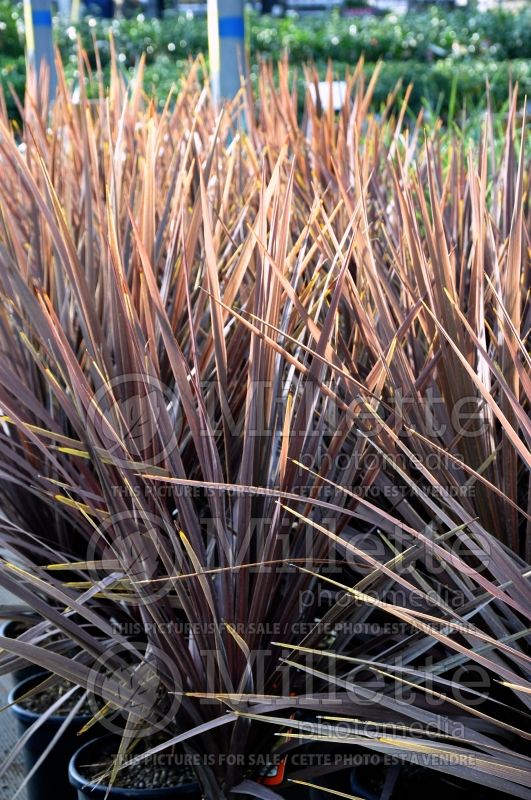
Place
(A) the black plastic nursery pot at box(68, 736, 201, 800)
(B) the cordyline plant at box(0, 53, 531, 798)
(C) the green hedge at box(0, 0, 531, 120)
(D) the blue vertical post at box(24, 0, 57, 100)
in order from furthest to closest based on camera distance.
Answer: (C) the green hedge at box(0, 0, 531, 120)
(D) the blue vertical post at box(24, 0, 57, 100)
(A) the black plastic nursery pot at box(68, 736, 201, 800)
(B) the cordyline plant at box(0, 53, 531, 798)

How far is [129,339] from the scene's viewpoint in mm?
1184

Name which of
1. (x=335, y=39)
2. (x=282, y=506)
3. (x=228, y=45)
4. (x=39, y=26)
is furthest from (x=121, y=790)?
(x=335, y=39)

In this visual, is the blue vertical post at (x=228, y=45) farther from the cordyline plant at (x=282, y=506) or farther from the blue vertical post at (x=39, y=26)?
the cordyline plant at (x=282, y=506)

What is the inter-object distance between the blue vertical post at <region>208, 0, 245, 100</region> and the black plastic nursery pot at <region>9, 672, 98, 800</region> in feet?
7.12

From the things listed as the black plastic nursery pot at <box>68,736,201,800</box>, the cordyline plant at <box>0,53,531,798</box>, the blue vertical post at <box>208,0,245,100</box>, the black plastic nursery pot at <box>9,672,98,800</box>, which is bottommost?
the black plastic nursery pot at <box>9,672,98,800</box>

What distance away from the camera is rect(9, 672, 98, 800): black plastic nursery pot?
136cm

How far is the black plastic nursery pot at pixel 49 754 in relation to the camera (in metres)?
1.36

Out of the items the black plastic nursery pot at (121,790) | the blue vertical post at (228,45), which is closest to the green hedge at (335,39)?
the blue vertical post at (228,45)

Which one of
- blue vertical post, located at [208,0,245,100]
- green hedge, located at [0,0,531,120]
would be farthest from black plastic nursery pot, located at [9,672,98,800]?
green hedge, located at [0,0,531,120]

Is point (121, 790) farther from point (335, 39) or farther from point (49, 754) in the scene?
point (335, 39)

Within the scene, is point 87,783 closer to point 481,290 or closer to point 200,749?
point 200,749

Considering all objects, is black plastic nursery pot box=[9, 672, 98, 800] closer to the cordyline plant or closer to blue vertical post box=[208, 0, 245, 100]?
the cordyline plant

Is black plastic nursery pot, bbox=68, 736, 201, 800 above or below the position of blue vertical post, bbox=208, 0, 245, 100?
below

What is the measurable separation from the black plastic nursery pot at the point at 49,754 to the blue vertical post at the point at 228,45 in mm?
2171
